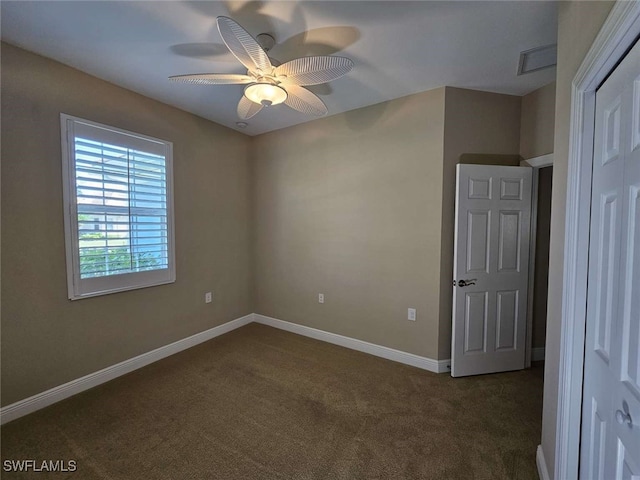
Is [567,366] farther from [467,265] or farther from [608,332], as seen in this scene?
[467,265]

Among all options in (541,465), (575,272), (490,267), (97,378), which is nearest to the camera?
(575,272)

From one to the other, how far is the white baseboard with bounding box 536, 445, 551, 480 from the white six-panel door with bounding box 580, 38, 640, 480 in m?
0.36

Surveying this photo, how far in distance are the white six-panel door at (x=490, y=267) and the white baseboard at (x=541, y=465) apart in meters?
0.92

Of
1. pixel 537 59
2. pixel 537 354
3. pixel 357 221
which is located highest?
pixel 537 59

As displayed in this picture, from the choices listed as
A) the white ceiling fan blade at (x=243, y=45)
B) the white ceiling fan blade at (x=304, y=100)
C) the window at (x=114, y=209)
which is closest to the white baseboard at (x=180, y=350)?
the window at (x=114, y=209)

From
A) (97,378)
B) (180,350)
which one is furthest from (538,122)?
(97,378)

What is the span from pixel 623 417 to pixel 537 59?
2.31 metres

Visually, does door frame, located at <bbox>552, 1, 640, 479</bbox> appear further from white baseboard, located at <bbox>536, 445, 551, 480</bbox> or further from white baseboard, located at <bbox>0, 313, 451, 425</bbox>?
white baseboard, located at <bbox>0, 313, 451, 425</bbox>

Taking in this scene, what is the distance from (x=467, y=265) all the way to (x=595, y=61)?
176 cm

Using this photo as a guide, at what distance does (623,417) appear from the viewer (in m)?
0.89

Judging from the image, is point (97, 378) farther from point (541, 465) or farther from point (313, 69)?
point (541, 465)

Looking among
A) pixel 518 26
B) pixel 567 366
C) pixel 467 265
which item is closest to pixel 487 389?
pixel 467 265

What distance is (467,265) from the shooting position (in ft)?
8.20

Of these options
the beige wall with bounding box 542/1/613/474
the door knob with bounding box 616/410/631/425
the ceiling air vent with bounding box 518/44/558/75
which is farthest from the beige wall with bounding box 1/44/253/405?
the door knob with bounding box 616/410/631/425
